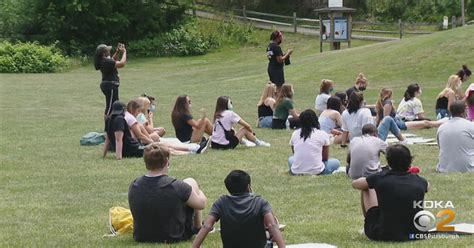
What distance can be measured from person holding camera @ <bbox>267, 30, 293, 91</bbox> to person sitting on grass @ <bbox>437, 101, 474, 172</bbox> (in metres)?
8.69

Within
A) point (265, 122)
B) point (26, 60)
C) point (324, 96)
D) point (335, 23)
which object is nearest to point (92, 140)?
point (265, 122)

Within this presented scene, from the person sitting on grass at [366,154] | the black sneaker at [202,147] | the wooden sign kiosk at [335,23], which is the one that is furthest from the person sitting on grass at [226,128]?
the wooden sign kiosk at [335,23]

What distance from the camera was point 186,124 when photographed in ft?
50.4

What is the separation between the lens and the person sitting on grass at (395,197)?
7.33m

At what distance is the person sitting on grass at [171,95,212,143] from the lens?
15227mm

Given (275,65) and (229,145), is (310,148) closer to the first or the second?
(229,145)

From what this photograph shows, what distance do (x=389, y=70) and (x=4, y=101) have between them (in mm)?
14001

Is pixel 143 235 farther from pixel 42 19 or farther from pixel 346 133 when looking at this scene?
pixel 42 19

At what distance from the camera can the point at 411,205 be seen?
7328 millimetres

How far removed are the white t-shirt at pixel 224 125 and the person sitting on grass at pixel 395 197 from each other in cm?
725

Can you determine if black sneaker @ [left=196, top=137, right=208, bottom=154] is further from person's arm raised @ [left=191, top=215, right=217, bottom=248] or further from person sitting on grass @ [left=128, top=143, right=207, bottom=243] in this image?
person's arm raised @ [left=191, top=215, right=217, bottom=248]

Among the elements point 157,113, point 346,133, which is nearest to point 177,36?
point 157,113

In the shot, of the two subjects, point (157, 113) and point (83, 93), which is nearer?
point (157, 113)

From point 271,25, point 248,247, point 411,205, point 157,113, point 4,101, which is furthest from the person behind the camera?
point 271,25
